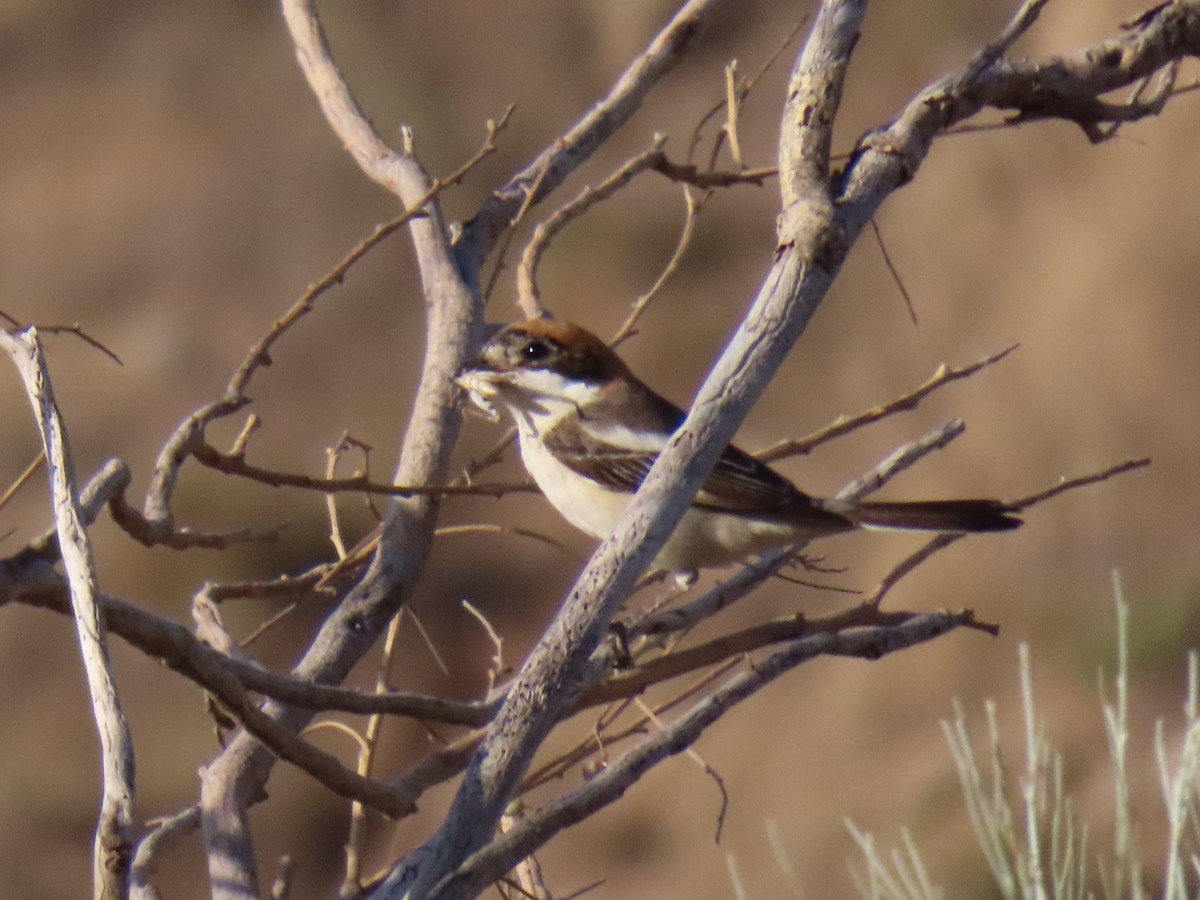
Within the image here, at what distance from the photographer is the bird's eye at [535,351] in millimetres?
3016

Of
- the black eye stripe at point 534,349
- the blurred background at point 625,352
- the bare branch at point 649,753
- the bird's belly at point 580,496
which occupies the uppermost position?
the blurred background at point 625,352

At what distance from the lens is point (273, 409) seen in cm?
680

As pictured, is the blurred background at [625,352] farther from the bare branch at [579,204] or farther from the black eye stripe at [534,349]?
the bare branch at [579,204]

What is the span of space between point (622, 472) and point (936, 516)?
66 centimetres

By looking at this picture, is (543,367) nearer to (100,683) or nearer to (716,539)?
(716,539)

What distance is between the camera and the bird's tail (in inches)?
110

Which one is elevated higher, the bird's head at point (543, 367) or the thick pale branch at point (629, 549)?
the bird's head at point (543, 367)

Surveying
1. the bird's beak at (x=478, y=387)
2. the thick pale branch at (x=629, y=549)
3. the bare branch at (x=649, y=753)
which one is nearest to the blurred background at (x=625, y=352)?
the bird's beak at (x=478, y=387)

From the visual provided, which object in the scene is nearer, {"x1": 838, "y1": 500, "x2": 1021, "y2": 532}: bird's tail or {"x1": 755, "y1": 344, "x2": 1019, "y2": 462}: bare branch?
{"x1": 755, "y1": 344, "x2": 1019, "y2": 462}: bare branch

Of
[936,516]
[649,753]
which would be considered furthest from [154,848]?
[936,516]

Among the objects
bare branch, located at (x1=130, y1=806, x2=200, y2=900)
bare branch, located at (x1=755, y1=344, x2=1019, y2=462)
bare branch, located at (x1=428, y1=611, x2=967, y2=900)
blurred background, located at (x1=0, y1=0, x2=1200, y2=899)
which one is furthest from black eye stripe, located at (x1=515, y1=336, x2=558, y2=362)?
blurred background, located at (x1=0, y1=0, x2=1200, y2=899)

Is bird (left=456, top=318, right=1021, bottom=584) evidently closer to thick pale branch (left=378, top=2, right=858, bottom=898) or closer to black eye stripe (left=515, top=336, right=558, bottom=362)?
black eye stripe (left=515, top=336, right=558, bottom=362)

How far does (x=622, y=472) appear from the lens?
315cm

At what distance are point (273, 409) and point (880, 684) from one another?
3002mm
